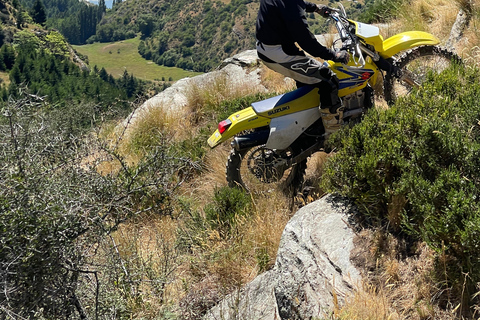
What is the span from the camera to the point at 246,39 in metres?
147

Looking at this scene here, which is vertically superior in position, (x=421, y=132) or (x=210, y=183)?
(x=421, y=132)

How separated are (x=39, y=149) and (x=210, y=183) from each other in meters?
2.81

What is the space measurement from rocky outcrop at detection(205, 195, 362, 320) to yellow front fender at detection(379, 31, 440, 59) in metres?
2.23

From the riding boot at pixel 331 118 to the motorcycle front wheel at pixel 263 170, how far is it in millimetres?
526

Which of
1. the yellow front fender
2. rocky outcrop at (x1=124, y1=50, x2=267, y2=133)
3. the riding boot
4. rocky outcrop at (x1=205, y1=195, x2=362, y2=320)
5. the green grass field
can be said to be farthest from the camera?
the green grass field

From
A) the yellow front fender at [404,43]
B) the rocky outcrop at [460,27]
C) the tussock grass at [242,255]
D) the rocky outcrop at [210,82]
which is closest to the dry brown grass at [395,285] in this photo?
the tussock grass at [242,255]

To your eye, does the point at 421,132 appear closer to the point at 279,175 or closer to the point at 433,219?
the point at 433,219

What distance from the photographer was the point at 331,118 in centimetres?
478

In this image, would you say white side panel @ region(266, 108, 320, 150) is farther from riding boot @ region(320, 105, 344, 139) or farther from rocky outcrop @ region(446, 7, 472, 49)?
rocky outcrop @ region(446, 7, 472, 49)

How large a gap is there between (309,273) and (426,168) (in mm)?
1099

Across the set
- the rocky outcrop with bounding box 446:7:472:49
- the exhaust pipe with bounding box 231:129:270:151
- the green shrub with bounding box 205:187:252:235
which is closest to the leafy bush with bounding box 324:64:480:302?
the exhaust pipe with bounding box 231:129:270:151

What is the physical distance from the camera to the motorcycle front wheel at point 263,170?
505 centimetres

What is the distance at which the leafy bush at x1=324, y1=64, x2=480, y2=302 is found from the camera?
2.60 metres

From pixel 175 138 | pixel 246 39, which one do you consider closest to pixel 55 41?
pixel 246 39
